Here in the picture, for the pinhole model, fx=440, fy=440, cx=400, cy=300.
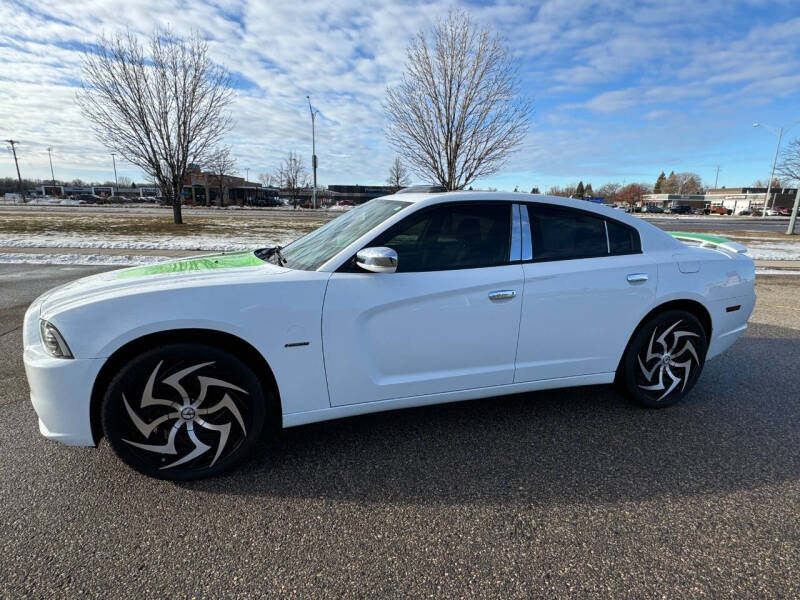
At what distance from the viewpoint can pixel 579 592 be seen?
1.78m

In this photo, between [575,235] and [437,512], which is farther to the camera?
[575,235]

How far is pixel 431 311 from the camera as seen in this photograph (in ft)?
8.55

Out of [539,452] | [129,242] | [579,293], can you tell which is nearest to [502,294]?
[579,293]

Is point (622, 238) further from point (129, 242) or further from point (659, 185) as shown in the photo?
point (659, 185)

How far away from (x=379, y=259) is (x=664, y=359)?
96.1 inches

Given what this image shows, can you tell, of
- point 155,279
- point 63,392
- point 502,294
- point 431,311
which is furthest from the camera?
point 502,294

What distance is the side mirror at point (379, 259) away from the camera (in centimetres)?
239

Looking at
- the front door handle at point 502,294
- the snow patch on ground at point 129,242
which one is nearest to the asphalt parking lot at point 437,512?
the front door handle at point 502,294

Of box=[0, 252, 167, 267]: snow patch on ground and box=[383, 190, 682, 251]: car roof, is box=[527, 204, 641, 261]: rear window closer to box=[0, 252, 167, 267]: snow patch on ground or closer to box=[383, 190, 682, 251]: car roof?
box=[383, 190, 682, 251]: car roof

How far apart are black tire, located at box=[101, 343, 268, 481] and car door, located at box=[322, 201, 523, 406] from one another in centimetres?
51

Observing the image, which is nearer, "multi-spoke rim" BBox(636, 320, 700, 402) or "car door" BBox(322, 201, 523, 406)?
"car door" BBox(322, 201, 523, 406)

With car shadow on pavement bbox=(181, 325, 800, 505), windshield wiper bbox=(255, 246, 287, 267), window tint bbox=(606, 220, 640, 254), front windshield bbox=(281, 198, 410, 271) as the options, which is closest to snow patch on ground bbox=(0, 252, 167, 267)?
windshield wiper bbox=(255, 246, 287, 267)

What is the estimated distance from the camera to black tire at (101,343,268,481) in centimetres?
225

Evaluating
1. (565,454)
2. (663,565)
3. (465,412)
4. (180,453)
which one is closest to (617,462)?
(565,454)
